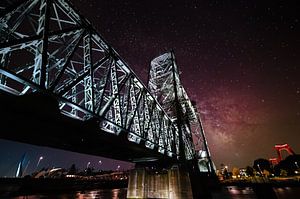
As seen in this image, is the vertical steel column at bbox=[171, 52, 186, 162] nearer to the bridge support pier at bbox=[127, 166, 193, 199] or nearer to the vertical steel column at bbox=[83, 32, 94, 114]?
the bridge support pier at bbox=[127, 166, 193, 199]

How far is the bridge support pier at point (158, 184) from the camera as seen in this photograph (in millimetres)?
18000

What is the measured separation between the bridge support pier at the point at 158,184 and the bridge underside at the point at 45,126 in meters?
9.18

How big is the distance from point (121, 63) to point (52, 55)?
471 centimetres

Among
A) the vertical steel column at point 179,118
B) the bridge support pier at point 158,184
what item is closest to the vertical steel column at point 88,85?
the bridge support pier at point 158,184

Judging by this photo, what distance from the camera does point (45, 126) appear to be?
7066 millimetres

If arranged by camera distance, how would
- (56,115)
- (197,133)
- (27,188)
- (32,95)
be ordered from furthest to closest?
1. (27,188)
2. (197,133)
3. (56,115)
4. (32,95)

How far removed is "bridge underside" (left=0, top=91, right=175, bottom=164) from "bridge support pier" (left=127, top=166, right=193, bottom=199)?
918 centimetres

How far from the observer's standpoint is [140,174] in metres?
18.9

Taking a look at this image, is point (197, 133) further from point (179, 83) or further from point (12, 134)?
point (12, 134)

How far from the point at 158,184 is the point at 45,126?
15.1 meters

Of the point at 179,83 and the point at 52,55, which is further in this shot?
the point at 179,83

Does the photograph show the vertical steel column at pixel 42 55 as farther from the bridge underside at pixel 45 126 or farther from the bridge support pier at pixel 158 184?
the bridge support pier at pixel 158 184

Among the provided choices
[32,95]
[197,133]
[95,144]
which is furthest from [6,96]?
[197,133]

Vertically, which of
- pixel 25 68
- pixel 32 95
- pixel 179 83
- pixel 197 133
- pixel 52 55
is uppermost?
pixel 179 83
